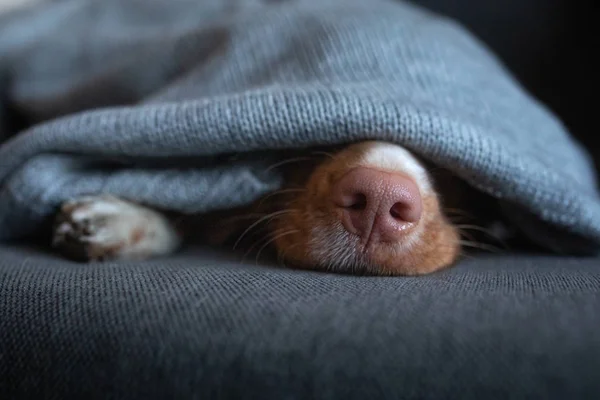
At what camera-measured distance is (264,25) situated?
3.68 ft

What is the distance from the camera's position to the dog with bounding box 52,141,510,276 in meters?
0.84

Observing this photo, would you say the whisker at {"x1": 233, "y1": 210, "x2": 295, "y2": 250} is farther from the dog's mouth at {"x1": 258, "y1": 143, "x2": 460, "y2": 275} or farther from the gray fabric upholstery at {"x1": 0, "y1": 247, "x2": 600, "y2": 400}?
the gray fabric upholstery at {"x1": 0, "y1": 247, "x2": 600, "y2": 400}

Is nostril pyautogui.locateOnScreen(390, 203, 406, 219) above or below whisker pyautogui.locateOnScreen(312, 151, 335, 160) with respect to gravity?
below

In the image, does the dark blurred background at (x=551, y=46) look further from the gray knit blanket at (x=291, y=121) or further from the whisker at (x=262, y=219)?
the whisker at (x=262, y=219)

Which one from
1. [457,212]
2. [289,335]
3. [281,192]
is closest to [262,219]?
[281,192]

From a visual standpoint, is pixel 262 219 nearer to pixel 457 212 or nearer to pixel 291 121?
pixel 291 121

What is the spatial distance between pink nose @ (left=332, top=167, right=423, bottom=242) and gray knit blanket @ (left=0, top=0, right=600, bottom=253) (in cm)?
6

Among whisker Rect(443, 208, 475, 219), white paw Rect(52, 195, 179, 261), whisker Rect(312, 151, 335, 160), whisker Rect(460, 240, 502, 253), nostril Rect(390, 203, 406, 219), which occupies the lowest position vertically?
whisker Rect(460, 240, 502, 253)

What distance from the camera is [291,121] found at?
0.84 metres

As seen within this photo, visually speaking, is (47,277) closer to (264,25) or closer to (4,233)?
(4,233)

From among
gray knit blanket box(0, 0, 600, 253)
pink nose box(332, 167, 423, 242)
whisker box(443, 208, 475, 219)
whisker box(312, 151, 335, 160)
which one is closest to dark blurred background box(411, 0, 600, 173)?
gray knit blanket box(0, 0, 600, 253)

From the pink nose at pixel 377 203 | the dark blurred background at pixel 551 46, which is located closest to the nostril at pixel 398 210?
the pink nose at pixel 377 203

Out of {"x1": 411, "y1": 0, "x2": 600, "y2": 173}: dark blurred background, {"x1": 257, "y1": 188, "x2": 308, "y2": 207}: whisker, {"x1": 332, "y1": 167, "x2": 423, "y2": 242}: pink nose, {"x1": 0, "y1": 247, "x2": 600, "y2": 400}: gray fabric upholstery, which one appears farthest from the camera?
{"x1": 411, "y1": 0, "x2": 600, "y2": 173}: dark blurred background

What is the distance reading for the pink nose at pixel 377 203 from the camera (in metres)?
0.81
